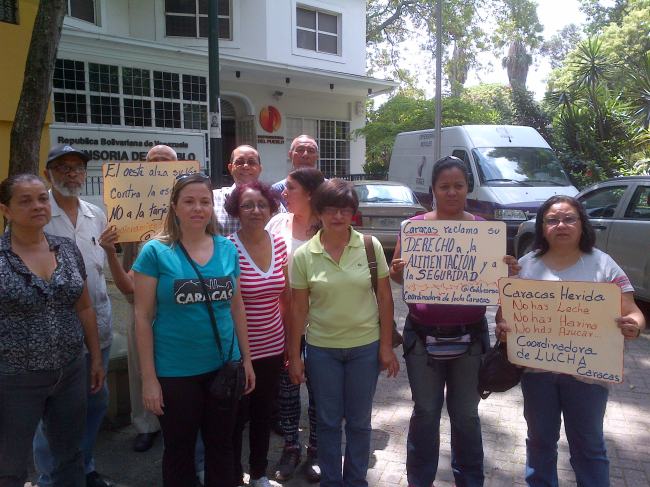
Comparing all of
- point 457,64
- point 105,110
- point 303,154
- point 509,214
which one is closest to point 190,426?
point 303,154

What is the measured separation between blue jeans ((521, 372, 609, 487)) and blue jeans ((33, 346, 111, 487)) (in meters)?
2.26

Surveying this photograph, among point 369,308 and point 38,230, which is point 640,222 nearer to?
point 369,308

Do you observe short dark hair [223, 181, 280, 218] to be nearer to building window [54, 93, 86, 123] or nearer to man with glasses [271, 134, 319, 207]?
man with glasses [271, 134, 319, 207]

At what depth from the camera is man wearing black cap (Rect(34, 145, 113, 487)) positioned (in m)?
3.17

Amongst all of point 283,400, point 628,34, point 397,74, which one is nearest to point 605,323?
point 283,400

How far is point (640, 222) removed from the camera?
677 centimetres

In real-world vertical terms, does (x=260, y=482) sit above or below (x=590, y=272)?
below

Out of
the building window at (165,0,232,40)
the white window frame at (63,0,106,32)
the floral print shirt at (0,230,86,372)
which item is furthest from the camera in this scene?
the building window at (165,0,232,40)

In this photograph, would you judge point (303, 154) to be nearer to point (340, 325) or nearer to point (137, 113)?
point (340, 325)

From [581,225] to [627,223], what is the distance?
4.76 meters

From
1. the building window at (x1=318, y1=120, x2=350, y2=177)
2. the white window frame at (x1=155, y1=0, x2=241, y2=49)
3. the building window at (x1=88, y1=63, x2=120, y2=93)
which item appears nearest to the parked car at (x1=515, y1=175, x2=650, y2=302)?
the building window at (x1=88, y1=63, x2=120, y2=93)

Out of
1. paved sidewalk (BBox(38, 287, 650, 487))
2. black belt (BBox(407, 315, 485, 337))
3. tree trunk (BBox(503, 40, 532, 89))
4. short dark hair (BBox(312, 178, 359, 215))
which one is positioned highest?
tree trunk (BBox(503, 40, 532, 89))

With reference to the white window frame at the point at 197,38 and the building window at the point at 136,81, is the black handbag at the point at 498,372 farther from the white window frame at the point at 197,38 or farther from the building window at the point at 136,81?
the white window frame at the point at 197,38

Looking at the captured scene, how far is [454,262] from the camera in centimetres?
300
